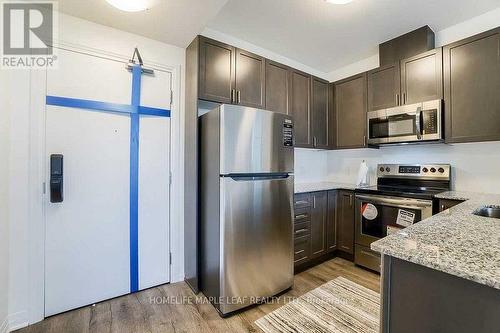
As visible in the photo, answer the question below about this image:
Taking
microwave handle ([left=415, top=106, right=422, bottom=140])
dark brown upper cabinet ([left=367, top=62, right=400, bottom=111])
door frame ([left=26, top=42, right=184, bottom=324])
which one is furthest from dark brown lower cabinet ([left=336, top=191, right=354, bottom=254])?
door frame ([left=26, top=42, right=184, bottom=324])

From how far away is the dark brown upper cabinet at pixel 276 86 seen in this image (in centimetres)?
259

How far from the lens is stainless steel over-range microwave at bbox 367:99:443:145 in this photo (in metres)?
2.30

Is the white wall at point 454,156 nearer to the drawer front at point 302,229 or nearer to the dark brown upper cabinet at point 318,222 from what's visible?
the dark brown upper cabinet at point 318,222

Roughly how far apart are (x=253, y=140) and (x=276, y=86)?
109 centimetres

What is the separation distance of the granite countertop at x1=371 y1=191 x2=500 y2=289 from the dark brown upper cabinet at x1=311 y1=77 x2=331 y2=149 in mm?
2147

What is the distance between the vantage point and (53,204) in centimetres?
181

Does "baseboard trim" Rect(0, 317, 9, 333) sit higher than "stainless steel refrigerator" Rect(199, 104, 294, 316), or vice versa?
"stainless steel refrigerator" Rect(199, 104, 294, 316)

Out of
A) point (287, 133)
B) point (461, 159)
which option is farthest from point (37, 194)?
point (461, 159)

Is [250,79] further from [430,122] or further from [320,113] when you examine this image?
[430,122]

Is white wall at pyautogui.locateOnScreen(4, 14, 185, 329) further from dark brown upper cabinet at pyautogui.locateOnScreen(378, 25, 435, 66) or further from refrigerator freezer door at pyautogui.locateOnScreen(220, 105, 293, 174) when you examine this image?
dark brown upper cabinet at pyautogui.locateOnScreen(378, 25, 435, 66)

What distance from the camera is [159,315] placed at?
182 cm

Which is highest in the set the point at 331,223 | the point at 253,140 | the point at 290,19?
the point at 290,19

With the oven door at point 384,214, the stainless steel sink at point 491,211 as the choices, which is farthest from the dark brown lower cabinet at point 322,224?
the stainless steel sink at point 491,211

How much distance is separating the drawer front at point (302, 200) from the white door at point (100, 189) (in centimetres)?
136
